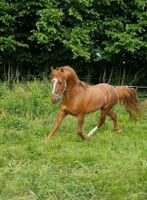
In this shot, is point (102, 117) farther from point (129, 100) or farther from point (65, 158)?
point (65, 158)

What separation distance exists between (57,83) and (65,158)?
142 cm

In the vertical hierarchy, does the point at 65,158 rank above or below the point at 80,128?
below

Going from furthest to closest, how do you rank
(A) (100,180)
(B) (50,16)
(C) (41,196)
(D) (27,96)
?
(B) (50,16) < (D) (27,96) < (A) (100,180) < (C) (41,196)

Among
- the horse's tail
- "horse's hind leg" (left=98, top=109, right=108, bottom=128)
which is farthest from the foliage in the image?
"horse's hind leg" (left=98, top=109, right=108, bottom=128)

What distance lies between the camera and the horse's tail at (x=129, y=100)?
363 inches

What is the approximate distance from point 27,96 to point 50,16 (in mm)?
2617

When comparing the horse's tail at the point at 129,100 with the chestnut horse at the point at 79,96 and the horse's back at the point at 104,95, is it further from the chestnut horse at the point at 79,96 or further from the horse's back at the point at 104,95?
the horse's back at the point at 104,95

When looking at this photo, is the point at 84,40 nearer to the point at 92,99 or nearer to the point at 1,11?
the point at 1,11

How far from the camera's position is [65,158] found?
6777 mm

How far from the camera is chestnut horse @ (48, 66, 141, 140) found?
Result: 24.6 ft

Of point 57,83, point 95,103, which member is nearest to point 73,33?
point 95,103

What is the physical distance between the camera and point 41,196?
5242mm

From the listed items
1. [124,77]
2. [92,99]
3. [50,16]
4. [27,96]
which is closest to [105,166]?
[92,99]

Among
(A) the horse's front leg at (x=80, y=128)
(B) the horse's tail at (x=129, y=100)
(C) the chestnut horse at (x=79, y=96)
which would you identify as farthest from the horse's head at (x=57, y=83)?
(B) the horse's tail at (x=129, y=100)
